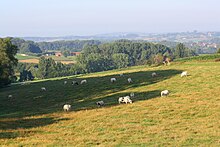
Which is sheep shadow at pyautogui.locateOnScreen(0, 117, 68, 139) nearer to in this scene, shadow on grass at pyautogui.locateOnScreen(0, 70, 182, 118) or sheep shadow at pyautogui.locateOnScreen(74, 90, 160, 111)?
sheep shadow at pyautogui.locateOnScreen(74, 90, 160, 111)

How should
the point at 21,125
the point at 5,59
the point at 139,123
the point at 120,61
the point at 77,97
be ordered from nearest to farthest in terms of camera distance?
the point at 139,123
the point at 21,125
the point at 77,97
the point at 5,59
the point at 120,61

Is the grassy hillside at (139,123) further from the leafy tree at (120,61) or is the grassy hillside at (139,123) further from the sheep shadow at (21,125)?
the leafy tree at (120,61)

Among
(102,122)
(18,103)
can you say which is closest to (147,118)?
(102,122)

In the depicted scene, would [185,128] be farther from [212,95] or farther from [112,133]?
[212,95]

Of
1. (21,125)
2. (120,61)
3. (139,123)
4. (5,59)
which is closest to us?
(139,123)

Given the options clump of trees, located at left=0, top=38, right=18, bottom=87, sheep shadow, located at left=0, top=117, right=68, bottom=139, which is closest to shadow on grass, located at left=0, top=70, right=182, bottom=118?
sheep shadow, located at left=0, top=117, right=68, bottom=139

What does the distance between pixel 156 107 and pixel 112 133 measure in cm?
857

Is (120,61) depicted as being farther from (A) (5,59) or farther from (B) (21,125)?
(B) (21,125)

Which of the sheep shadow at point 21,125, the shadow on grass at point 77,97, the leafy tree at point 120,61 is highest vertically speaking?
the sheep shadow at point 21,125

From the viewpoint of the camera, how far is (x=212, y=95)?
31.8 meters

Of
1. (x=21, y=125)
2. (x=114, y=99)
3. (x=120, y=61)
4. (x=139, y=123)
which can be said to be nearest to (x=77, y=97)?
(x=114, y=99)

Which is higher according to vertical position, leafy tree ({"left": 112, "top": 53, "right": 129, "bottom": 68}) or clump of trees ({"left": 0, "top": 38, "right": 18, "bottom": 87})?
clump of trees ({"left": 0, "top": 38, "right": 18, "bottom": 87})

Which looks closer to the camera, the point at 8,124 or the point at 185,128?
the point at 185,128

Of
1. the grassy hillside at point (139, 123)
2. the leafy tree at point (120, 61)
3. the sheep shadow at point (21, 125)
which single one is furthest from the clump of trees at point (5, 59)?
the leafy tree at point (120, 61)
